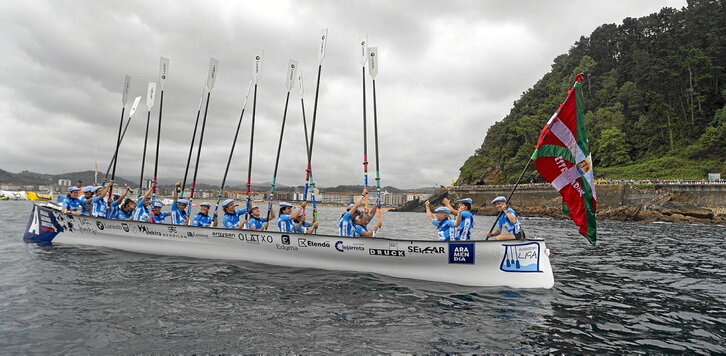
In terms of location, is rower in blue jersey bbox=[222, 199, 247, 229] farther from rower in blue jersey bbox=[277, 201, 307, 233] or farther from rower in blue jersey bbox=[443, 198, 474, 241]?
rower in blue jersey bbox=[443, 198, 474, 241]

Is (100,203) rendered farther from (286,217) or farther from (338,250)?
(338,250)

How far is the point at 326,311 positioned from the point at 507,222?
603 cm

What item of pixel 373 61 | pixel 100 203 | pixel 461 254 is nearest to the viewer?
pixel 461 254

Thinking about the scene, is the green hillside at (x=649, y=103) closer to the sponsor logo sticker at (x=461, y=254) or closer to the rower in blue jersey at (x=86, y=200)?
the sponsor logo sticker at (x=461, y=254)

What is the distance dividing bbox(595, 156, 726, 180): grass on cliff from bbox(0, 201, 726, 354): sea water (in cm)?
6152

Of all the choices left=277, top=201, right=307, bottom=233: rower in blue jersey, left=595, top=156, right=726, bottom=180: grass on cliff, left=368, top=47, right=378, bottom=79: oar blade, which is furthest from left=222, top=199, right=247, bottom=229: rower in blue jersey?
left=595, top=156, right=726, bottom=180: grass on cliff

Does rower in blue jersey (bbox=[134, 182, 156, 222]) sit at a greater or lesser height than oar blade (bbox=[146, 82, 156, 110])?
lesser

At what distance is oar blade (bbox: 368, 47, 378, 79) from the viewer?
1555 centimetres

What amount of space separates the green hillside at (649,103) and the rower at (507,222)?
68.5 m

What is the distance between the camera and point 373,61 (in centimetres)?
1562

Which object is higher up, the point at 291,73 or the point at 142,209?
the point at 291,73

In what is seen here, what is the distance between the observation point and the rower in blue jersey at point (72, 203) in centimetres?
1736

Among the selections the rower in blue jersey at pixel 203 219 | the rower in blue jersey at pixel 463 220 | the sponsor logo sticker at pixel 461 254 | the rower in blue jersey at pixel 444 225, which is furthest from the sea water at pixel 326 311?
the rower in blue jersey at pixel 203 219

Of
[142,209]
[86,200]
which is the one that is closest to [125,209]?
[142,209]
